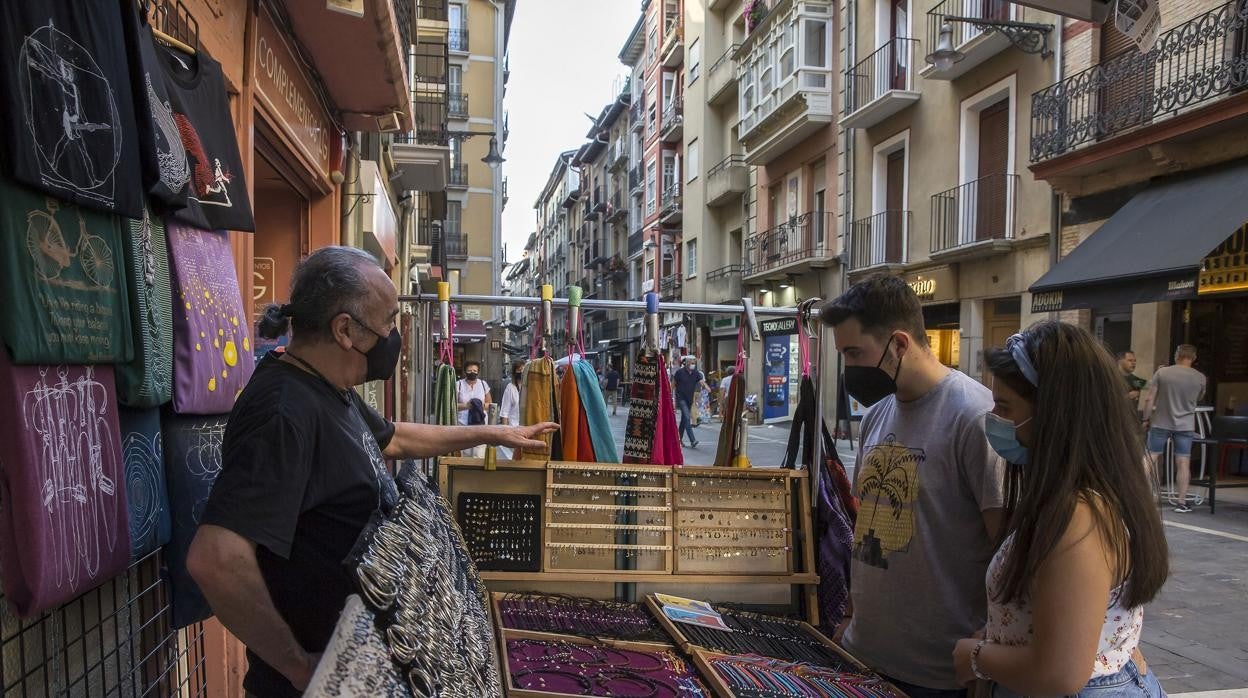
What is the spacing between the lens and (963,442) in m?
2.25

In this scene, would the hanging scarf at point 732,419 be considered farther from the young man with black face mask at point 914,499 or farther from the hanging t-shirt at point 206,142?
the hanging t-shirt at point 206,142

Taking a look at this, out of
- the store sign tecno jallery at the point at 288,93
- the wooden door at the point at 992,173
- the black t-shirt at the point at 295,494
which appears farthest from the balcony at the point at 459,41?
the black t-shirt at the point at 295,494

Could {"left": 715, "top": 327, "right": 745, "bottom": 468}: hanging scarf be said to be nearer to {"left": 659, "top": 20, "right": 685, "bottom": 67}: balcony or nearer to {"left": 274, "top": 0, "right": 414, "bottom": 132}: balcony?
{"left": 274, "top": 0, "right": 414, "bottom": 132}: balcony

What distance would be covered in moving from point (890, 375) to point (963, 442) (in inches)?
12.8

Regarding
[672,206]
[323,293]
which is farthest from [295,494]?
[672,206]

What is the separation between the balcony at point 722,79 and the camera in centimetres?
2544

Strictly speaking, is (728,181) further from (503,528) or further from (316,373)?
(316,373)

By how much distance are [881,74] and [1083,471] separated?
17605 millimetres

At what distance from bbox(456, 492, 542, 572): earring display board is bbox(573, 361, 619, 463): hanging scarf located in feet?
1.20

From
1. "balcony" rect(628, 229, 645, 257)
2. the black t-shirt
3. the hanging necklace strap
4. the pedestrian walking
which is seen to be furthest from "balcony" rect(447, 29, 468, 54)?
the black t-shirt

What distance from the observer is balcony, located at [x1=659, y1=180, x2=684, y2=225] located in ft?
104

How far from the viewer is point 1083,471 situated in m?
1.63

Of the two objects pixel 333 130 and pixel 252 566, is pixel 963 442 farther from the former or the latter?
pixel 333 130

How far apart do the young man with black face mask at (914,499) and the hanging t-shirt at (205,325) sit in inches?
79.2
